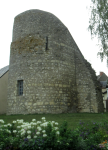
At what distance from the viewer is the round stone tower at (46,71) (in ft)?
39.0

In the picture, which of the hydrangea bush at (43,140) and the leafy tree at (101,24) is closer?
the hydrangea bush at (43,140)

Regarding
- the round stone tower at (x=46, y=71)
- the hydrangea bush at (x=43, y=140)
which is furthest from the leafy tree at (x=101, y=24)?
the hydrangea bush at (x=43, y=140)

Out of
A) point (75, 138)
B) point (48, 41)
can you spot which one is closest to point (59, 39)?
point (48, 41)

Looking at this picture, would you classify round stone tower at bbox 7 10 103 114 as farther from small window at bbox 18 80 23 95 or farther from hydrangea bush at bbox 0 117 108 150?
hydrangea bush at bbox 0 117 108 150

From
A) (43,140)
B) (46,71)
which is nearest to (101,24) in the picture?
(46,71)

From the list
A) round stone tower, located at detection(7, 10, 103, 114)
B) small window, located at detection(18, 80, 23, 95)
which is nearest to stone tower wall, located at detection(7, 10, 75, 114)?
round stone tower, located at detection(7, 10, 103, 114)

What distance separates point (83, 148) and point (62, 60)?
898 centimetres

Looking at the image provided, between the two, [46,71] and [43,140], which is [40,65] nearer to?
[46,71]

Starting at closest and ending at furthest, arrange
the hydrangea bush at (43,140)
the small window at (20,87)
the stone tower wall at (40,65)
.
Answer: the hydrangea bush at (43,140) < the stone tower wall at (40,65) < the small window at (20,87)

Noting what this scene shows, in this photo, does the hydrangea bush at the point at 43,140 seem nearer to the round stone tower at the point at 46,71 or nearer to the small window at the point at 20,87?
the round stone tower at the point at 46,71

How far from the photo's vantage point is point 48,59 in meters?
12.4

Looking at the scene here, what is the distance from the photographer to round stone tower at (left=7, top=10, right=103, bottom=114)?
468 inches

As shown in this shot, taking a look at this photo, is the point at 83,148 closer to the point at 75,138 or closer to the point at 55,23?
the point at 75,138

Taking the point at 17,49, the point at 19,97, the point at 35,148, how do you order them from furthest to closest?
the point at 17,49
the point at 19,97
the point at 35,148
